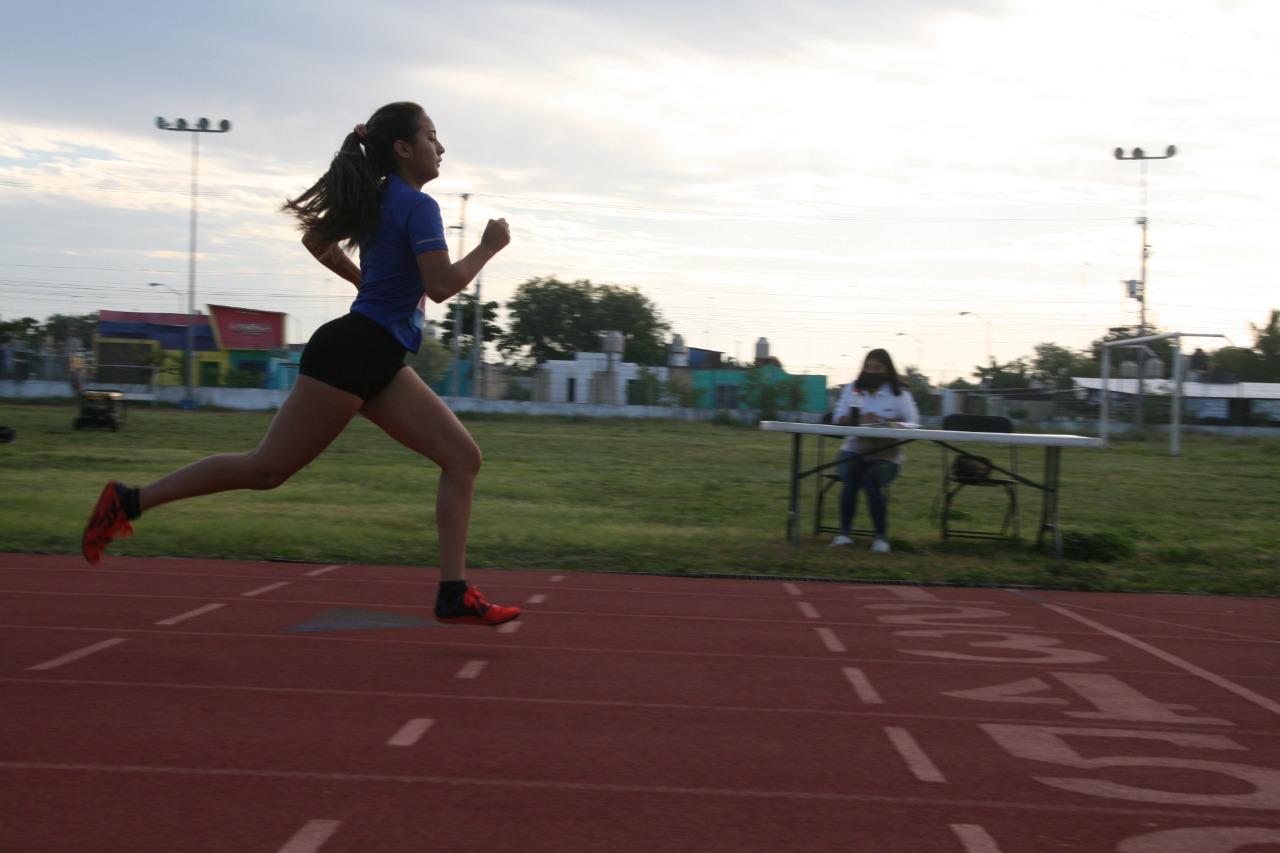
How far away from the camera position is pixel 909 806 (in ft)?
10.8

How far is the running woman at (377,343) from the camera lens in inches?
181

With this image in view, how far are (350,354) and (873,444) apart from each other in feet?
18.2

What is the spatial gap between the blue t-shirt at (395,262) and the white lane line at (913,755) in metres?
2.17

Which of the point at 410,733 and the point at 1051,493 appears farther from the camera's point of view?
the point at 1051,493

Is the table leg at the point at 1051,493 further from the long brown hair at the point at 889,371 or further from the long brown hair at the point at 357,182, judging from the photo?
the long brown hair at the point at 357,182

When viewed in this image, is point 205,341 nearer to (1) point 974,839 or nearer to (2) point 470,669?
(2) point 470,669

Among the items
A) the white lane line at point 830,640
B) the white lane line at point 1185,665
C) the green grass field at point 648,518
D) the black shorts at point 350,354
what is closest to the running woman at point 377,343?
the black shorts at point 350,354

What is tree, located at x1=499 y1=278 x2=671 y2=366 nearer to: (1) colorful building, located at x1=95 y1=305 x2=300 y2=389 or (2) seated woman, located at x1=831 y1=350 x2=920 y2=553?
(1) colorful building, located at x1=95 y1=305 x2=300 y2=389

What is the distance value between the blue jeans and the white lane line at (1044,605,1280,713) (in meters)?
2.38

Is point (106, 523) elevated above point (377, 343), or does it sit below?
below

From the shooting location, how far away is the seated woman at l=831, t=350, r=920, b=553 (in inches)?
362

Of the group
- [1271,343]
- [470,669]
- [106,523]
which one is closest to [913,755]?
[470,669]

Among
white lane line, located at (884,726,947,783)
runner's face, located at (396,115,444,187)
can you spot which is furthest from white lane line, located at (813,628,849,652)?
runner's face, located at (396,115,444,187)

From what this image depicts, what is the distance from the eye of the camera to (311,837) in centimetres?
291
